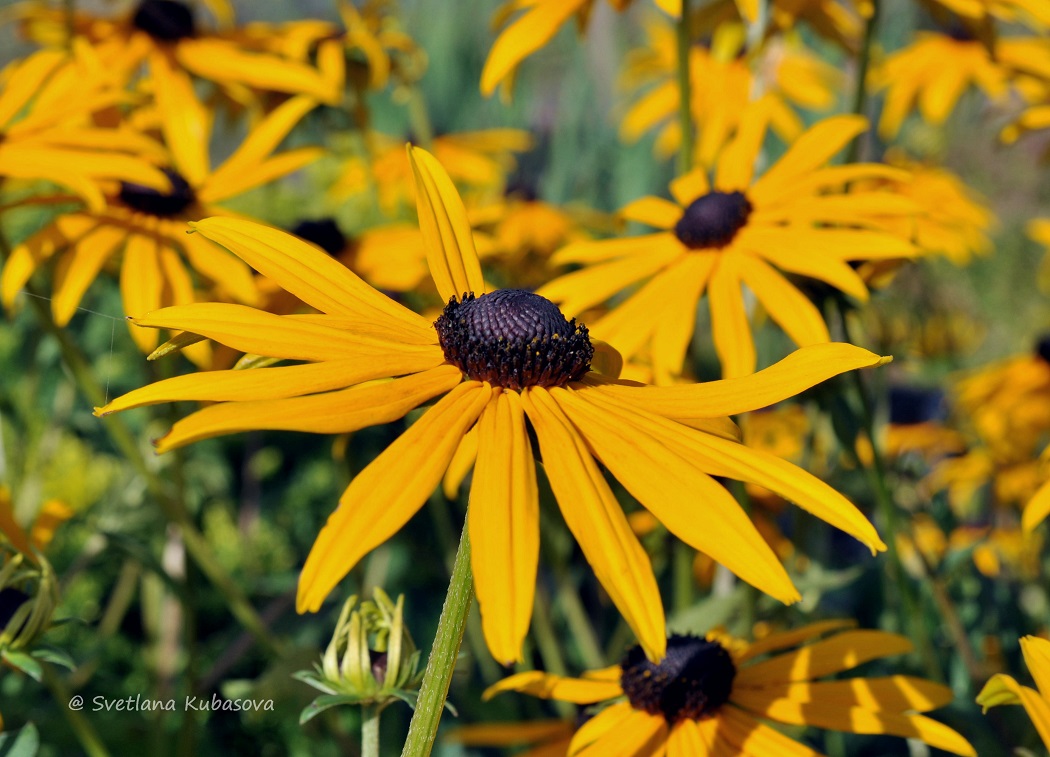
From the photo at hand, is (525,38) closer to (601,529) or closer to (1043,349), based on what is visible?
(601,529)

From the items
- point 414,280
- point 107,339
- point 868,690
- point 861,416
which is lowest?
point 868,690

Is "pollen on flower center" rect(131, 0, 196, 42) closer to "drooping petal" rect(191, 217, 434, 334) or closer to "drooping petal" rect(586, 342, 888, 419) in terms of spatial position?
"drooping petal" rect(191, 217, 434, 334)

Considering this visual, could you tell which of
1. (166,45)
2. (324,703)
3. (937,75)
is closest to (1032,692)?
(324,703)

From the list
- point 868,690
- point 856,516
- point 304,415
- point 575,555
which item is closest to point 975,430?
point 575,555

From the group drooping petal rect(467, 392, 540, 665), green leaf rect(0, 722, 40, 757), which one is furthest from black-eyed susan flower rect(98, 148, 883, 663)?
green leaf rect(0, 722, 40, 757)

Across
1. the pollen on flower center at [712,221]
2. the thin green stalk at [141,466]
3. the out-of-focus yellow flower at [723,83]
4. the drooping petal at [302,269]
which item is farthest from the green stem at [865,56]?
the thin green stalk at [141,466]

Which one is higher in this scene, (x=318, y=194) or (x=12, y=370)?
(x=318, y=194)

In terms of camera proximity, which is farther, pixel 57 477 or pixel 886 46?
pixel 886 46

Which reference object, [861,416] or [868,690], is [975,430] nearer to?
[861,416]
